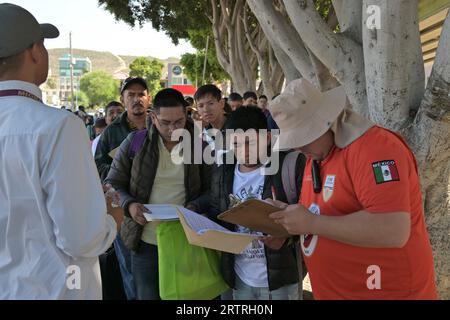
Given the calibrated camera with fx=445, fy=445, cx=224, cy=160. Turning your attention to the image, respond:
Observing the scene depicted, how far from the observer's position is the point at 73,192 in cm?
146

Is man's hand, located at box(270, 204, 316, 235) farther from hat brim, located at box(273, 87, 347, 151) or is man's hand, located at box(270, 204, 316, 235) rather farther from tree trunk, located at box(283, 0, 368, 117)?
tree trunk, located at box(283, 0, 368, 117)

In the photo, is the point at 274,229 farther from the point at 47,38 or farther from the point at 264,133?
the point at 47,38

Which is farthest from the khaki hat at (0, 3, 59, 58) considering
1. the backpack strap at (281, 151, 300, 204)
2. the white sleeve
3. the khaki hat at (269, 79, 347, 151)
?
the backpack strap at (281, 151, 300, 204)

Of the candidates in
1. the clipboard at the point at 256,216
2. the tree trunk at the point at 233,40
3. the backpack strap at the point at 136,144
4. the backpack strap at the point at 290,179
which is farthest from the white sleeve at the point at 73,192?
the tree trunk at the point at 233,40

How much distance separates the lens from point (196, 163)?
3.06 m

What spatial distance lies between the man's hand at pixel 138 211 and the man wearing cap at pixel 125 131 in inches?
27.6

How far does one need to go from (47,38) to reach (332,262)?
56.7 inches

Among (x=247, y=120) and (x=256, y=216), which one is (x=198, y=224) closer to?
(x=256, y=216)

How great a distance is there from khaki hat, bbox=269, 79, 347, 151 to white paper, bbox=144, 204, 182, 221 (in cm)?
90

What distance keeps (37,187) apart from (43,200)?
0.05 m

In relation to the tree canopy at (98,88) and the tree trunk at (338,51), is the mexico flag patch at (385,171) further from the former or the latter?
the tree canopy at (98,88)

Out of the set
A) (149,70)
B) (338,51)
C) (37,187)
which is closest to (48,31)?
(37,187)
